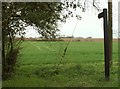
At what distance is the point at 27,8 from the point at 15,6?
1.84 ft

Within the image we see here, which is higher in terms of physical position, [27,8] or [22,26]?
[27,8]

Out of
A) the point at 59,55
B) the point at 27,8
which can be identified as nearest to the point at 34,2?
the point at 27,8

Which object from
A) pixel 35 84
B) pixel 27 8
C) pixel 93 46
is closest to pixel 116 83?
pixel 35 84

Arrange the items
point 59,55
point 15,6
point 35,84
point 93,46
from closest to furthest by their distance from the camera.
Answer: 1. point 15,6
2. point 35,84
3. point 59,55
4. point 93,46

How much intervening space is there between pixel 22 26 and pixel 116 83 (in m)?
4.17

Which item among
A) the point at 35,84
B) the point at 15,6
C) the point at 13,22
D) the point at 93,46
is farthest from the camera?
the point at 93,46

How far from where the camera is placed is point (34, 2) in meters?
9.69

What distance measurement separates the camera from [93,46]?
38.7m

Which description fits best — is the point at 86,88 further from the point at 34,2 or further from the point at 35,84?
the point at 34,2

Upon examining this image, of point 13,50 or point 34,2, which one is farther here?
point 13,50

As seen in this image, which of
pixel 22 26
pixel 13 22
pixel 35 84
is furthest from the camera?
pixel 22 26

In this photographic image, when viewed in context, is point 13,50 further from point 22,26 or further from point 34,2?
point 34,2

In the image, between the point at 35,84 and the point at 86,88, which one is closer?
the point at 86,88

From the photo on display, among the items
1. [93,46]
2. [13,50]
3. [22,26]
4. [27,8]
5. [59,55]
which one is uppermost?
[27,8]
